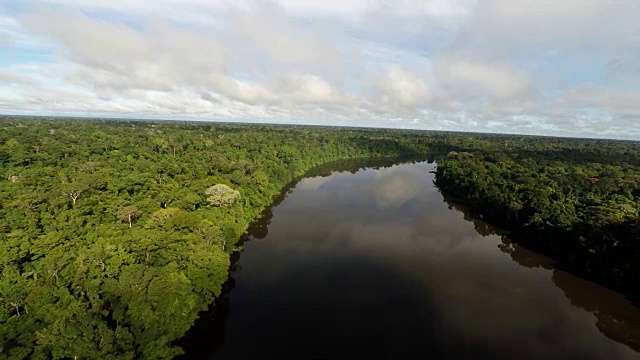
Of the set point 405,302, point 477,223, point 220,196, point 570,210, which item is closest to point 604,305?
point 570,210

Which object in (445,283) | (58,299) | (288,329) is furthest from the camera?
(445,283)

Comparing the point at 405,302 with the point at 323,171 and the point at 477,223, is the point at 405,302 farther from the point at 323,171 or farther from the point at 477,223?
the point at 323,171

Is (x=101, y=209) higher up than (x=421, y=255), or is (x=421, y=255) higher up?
(x=101, y=209)

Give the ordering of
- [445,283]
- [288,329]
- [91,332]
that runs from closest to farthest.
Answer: [91,332]
[288,329]
[445,283]

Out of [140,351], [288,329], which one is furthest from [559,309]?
[140,351]

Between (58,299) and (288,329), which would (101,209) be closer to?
(58,299)

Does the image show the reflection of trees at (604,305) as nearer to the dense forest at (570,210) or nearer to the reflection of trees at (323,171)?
the dense forest at (570,210)
